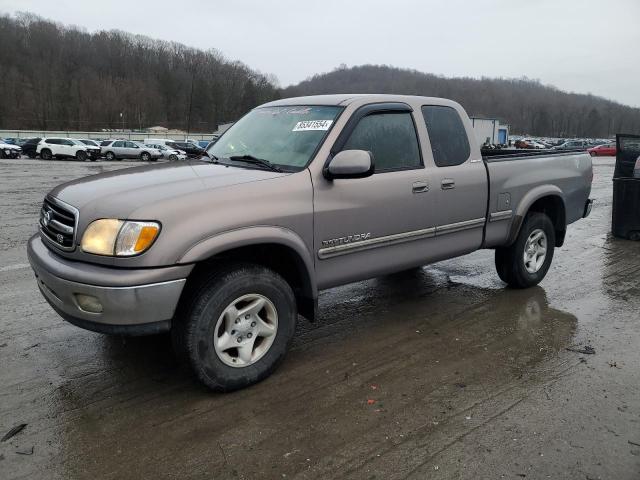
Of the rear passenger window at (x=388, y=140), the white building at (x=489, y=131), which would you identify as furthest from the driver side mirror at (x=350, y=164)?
the white building at (x=489, y=131)

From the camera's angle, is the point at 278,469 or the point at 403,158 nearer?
the point at 278,469

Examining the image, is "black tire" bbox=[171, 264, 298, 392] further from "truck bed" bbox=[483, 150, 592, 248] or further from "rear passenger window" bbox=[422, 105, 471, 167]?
"truck bed" bbox=[483, 150, 592, 248]

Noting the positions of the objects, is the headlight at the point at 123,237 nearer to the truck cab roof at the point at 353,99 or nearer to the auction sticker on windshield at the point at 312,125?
the auction sticker on windshield at the point at 312,125

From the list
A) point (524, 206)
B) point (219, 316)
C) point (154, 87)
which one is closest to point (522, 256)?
point (524, 206)

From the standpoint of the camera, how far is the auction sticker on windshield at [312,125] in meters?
3.99

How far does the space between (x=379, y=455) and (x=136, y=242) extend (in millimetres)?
1751

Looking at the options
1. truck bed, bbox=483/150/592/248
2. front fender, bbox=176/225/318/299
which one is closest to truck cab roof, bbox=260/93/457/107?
truck bed, bbox=483/150/592/248

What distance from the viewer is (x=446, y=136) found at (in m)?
4.78

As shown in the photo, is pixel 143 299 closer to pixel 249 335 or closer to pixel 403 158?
pixel 249 335

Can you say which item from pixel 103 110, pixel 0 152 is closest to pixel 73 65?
pixel 103 110

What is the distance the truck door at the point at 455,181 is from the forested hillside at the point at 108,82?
10913cm

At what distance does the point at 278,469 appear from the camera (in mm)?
2693

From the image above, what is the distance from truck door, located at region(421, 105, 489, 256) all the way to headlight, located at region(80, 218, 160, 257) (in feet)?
8.03

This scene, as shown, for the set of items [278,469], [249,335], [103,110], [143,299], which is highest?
[103,110]
